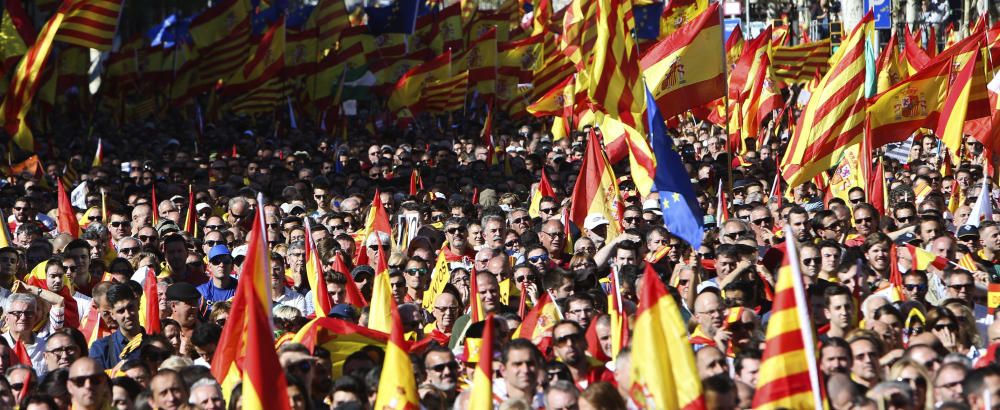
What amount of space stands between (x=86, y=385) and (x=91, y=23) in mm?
13839

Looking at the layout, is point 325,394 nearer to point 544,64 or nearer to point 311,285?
point 311,285

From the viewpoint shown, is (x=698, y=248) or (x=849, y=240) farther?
(x=849, y=240)

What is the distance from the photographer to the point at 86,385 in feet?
24.9

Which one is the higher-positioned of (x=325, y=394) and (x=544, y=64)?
(x=544, y=64)

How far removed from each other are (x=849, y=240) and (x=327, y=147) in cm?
1449

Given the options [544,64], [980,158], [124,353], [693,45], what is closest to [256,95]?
[544,64]

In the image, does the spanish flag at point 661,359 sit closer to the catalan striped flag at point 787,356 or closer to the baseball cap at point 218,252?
the catalan striped flag at point 787,356

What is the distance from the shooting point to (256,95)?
2850 centimetres

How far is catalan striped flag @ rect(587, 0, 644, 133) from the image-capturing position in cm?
1368

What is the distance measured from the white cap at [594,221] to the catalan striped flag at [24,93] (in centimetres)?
808

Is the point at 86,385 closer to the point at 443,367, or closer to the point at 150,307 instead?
the point at 443,367

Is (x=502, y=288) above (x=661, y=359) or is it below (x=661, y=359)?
above

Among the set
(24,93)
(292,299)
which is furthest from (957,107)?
(24,93)

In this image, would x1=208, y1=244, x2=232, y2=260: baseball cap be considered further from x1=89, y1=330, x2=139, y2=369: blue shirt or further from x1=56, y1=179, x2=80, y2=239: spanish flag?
x1=56, y1=179, x2=80, y2=239: spanish flag
